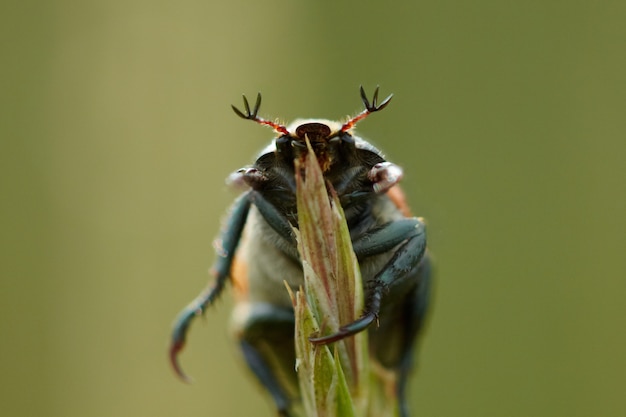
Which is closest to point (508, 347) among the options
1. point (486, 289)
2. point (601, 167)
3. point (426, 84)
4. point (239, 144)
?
point (486, 289)

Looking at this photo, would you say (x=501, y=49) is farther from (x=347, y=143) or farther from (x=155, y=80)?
(x=347, y=143)

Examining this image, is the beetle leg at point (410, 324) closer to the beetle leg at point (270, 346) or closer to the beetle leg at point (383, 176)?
the beetle leg at point (270, 346)

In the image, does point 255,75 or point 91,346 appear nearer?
point 91,346

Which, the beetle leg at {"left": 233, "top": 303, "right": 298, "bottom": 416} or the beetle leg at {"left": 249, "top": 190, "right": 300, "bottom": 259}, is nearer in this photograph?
the beetle leg at {"left": 249, "top": 190, "right": 300, "bottom": 259}

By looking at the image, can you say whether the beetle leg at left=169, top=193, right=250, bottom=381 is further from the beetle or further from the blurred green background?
the blurred green background

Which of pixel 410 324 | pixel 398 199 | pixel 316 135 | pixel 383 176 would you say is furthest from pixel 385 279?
pixel 410 324

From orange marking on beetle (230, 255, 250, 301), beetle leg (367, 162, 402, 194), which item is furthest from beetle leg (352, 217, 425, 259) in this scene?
orange marking on beetle (230, 255, 250, 301)

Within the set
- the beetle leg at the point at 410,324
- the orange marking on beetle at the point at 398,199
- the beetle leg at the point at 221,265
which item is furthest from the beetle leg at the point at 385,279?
the beetle leg at the point at 221,265
